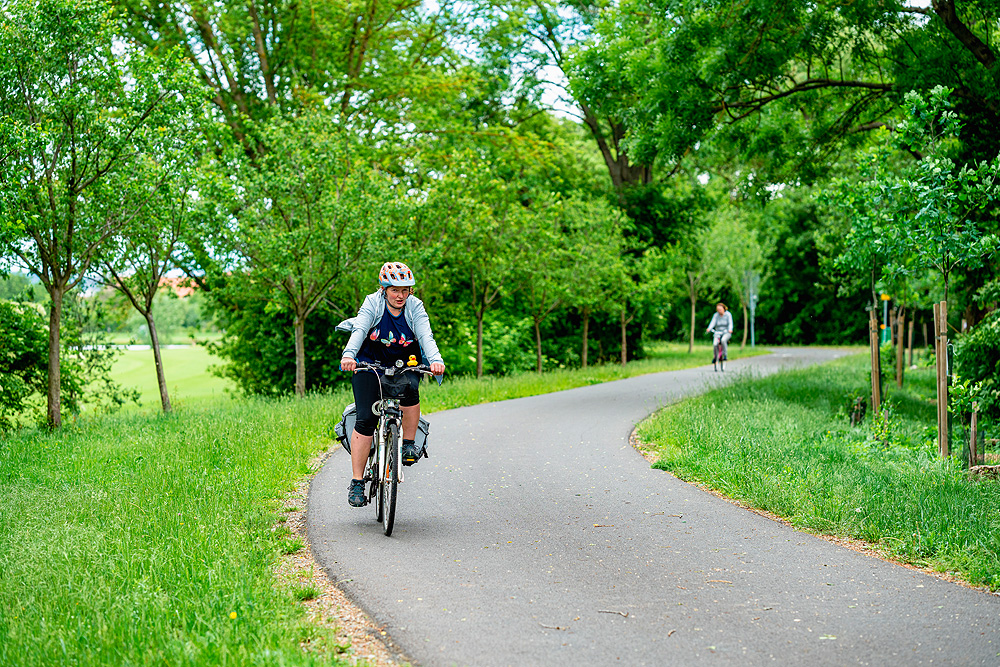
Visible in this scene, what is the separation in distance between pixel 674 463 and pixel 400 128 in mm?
14690

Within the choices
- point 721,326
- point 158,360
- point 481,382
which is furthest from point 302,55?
point 721,326

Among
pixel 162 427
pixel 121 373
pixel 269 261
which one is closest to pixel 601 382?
pixel 269 261

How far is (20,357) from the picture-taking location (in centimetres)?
1341

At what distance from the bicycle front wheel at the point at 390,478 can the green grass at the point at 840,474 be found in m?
3.00

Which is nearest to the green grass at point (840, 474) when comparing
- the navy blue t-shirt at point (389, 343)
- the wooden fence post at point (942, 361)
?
the wooden fence post at point (942, 361)

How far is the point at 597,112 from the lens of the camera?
1522cm

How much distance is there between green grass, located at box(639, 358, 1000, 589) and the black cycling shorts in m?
2.99

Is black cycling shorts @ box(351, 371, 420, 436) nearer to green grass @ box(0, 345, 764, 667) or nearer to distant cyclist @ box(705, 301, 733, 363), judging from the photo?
green grass @ box(0, 345, 764, 667)

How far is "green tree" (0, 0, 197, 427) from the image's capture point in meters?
11.0

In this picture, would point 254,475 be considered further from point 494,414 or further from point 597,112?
point 597,112

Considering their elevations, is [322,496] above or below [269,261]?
below

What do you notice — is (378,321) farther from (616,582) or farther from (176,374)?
(176,374)

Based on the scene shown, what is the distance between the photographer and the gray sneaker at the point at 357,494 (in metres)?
6.43

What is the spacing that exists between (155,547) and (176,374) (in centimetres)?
3693
